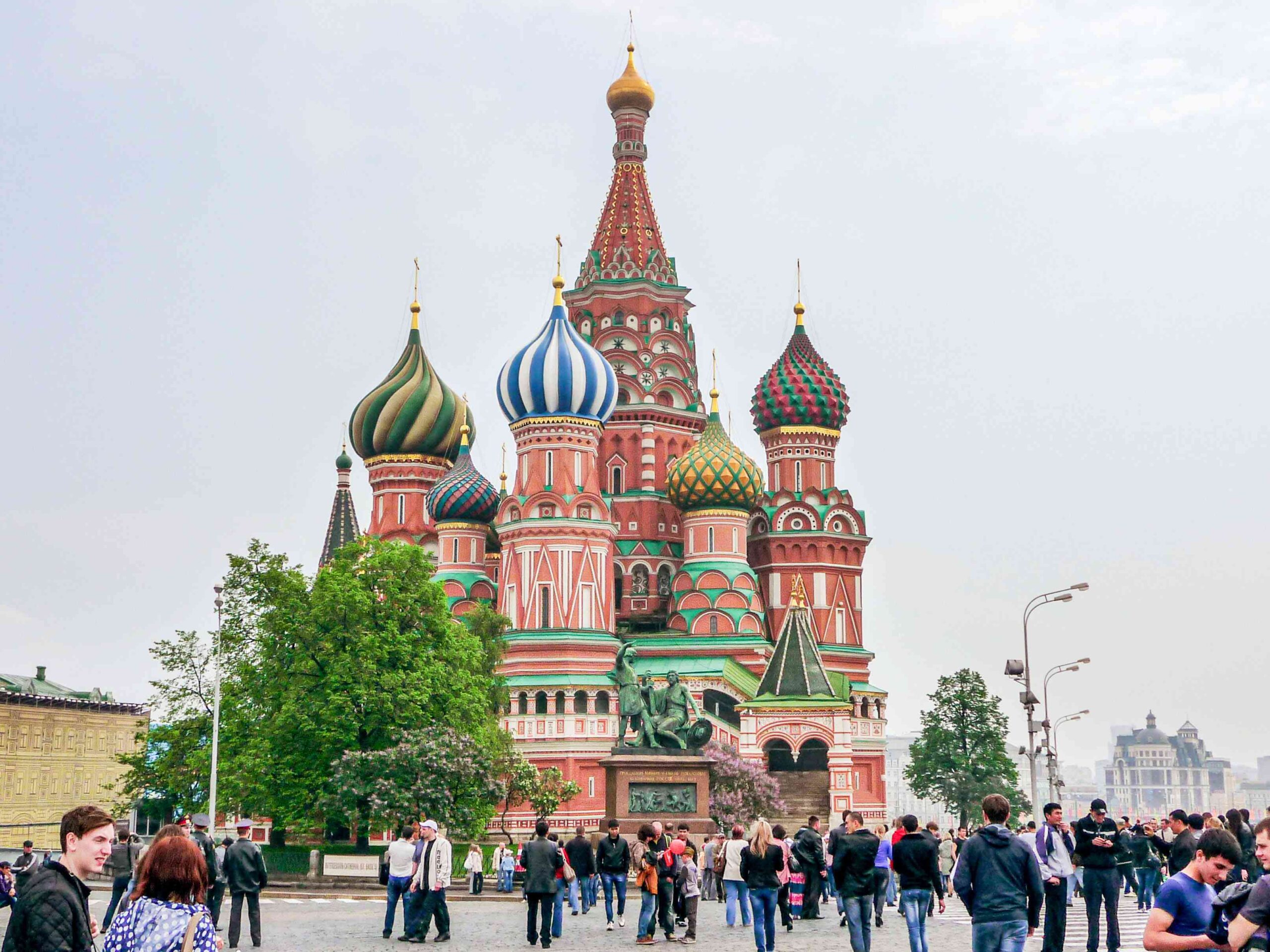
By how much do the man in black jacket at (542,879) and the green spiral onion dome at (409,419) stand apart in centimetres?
5382

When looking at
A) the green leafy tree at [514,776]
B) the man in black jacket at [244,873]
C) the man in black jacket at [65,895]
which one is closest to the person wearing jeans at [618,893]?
the man in black jacket at [244,873]

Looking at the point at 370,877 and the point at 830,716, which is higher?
the point at 830,716

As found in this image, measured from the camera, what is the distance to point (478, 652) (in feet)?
145

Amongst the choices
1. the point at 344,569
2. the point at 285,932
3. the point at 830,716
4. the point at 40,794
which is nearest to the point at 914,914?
the point at 285,932

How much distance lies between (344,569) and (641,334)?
105 ft

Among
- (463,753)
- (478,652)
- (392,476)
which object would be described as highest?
(392,476)

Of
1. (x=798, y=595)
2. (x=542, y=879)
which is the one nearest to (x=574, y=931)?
(x=542, y=879)

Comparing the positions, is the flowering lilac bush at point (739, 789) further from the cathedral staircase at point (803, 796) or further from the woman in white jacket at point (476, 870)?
the woman in white jacket at point (476, 870)

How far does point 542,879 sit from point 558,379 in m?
42.9

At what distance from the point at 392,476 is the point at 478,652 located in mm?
29922

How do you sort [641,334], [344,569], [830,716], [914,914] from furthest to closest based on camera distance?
[641,334] < [830,716] < [344,569] < [914,914]

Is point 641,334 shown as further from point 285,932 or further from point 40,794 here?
point 285,932

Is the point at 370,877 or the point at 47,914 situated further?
the point at 370,877

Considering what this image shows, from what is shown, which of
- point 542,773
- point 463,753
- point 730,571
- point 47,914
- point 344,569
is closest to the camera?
point 47,914
